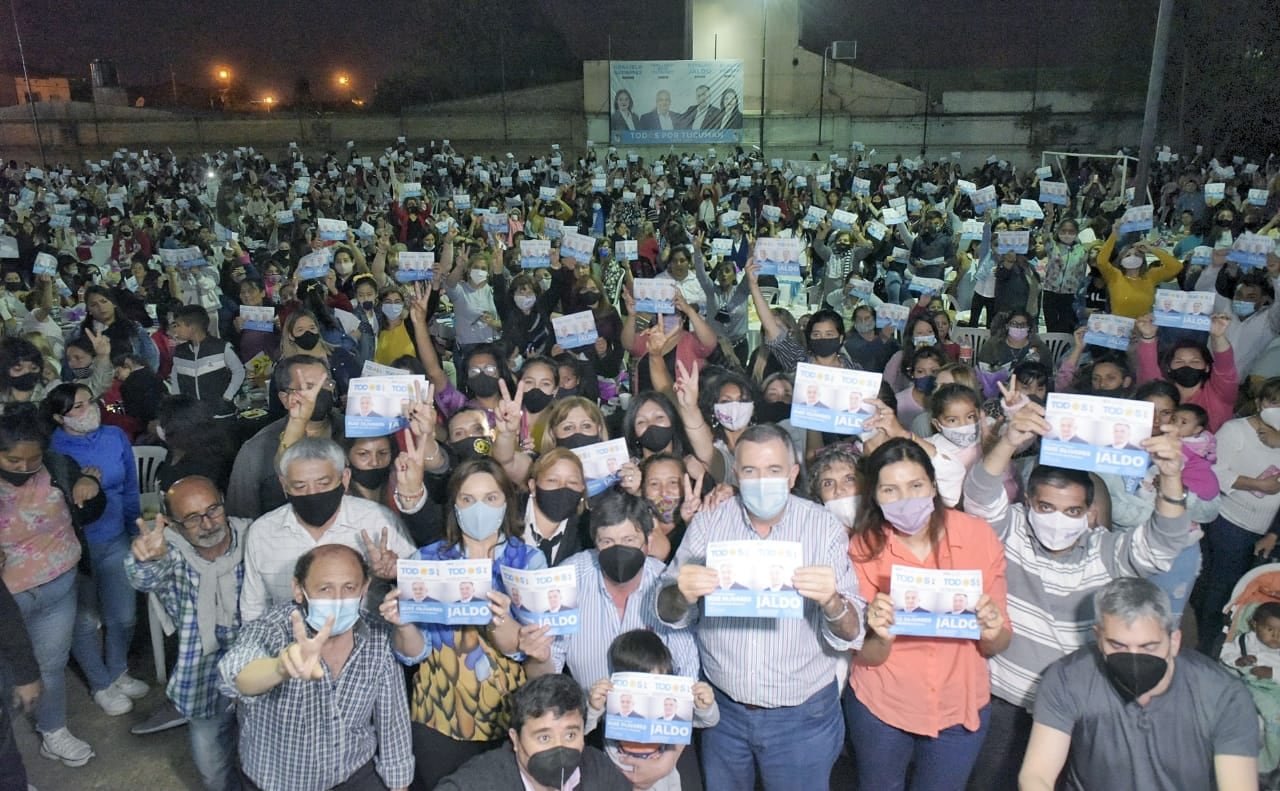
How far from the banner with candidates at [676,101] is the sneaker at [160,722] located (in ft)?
84.9

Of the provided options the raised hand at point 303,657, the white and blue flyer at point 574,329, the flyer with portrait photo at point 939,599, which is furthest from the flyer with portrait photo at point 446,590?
the white and blue flyer at point 574,329

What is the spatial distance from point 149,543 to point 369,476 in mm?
1092

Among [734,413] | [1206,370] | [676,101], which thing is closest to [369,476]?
[734,413]

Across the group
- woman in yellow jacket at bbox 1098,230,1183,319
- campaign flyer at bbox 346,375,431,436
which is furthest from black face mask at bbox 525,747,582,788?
woman in yellow jacket at bbox 1098,230,1183,319

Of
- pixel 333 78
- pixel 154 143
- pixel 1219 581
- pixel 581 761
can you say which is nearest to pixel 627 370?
pixel 1219 581

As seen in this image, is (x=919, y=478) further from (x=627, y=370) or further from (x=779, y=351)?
(x=627, y=370)

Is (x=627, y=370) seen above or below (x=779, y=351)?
below

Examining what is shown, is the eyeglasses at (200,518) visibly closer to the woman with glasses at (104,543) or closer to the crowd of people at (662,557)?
the crowd of people at (662,557)

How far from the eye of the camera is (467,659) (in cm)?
295

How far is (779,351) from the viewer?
563 centimetres

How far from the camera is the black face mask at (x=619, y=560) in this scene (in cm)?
289

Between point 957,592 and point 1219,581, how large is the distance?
→ 275cm

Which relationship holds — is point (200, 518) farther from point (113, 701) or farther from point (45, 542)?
point (113, 701)

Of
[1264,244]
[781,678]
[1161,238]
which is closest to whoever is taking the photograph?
[781,678]
